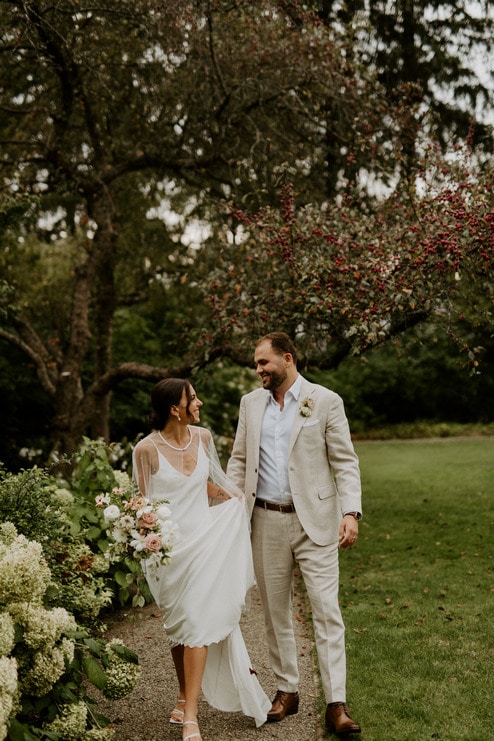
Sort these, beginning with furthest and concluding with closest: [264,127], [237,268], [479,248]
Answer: [264,127] → [237,268] → [479,248]

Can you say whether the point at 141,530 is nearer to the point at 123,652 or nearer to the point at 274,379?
the point at 123,652

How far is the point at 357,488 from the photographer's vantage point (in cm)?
402

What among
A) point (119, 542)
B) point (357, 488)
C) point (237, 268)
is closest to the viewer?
point (119, 542)

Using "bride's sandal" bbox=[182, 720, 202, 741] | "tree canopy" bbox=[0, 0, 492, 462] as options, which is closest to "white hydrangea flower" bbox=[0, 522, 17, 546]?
"bride's sandal" bbox=[182, 720, 202, 741]

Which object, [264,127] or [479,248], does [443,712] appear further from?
[264,127]

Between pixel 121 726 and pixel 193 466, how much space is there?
56.9 inches

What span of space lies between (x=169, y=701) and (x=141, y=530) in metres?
1.40

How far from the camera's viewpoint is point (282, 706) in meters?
4.15

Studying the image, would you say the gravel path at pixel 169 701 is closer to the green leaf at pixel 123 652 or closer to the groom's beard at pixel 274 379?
the green leaf at pixel 123 652

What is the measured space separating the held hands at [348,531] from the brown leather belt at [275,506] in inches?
13.4

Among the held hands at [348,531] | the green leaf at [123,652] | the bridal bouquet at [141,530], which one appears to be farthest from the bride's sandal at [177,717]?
the held hands at [348,531]

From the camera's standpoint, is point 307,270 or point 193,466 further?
point 307,270

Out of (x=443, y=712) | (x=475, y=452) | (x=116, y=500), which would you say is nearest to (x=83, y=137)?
(x=116, y=500)

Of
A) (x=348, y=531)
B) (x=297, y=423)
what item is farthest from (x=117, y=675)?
(x=297, y=423)
